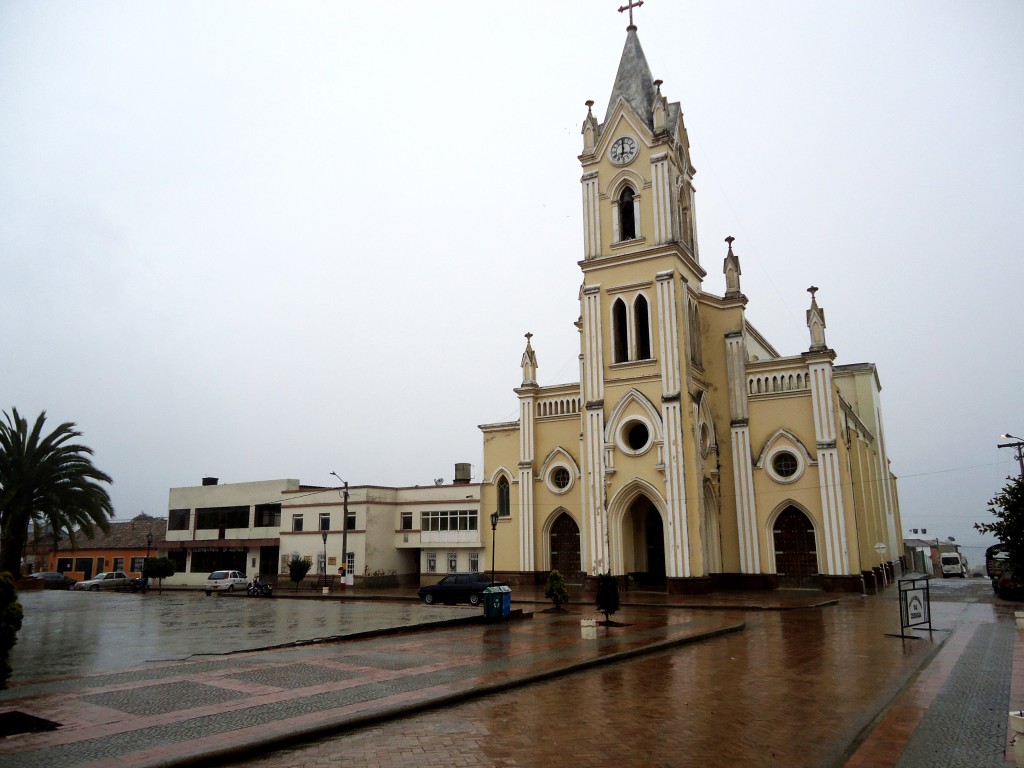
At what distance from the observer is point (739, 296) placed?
1394 inches

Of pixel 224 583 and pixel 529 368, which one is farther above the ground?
pixel 529 368

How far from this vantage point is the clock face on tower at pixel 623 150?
36.0 m

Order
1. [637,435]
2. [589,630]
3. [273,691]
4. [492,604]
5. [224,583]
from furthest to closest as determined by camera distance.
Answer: [224,583]
[637,435]
[492,604]
[589,630]
[273,691]

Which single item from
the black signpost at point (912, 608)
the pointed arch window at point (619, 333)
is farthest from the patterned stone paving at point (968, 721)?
the pointed arch window at point (619, 333)

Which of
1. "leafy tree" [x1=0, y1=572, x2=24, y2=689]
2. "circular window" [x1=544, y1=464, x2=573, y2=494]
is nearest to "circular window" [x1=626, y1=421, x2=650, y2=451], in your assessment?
"circular window" [x1=544, y1=464, x2=573, y2=494]

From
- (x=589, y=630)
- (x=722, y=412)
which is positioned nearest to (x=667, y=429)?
(x=722, y=412)

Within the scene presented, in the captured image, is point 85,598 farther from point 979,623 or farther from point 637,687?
point 979,623

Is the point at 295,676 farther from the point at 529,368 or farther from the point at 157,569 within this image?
the point at 157,569

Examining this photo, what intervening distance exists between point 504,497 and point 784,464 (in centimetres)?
1465

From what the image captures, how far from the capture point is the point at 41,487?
112 feet

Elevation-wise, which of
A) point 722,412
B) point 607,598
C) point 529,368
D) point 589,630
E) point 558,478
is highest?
point 529,368

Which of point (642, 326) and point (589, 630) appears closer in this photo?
point (589, 630)

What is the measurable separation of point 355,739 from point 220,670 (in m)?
5.52

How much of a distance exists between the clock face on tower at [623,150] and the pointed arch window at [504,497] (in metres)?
17.5
